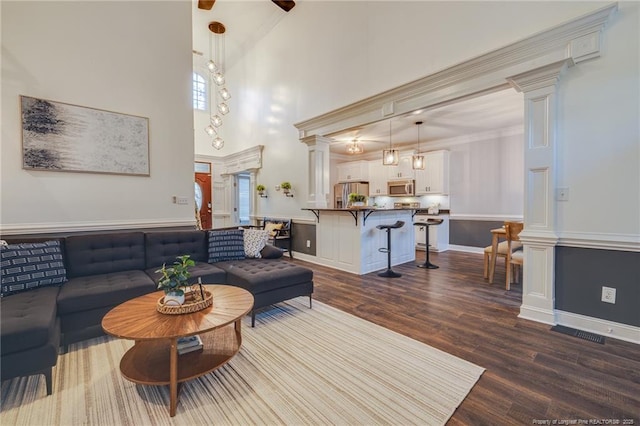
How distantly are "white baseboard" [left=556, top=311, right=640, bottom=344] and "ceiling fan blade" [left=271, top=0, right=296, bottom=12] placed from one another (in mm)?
6717

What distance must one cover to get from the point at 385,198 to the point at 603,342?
6.01m

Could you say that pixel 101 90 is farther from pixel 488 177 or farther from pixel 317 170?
pixel 488 177

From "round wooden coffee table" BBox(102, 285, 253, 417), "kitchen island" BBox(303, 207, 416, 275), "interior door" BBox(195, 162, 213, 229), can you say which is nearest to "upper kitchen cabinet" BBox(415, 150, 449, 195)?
"kitchen island" BBox(303, 207, 416, 275)

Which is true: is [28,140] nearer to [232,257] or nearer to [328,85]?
[232,257]

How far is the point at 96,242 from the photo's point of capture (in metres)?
2.87

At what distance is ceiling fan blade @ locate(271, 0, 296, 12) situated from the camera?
216 inches

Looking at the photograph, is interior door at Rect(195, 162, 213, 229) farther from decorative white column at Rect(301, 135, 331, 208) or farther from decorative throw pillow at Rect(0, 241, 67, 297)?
decorative throw pillow at Rect(0, 241, 67, 297)

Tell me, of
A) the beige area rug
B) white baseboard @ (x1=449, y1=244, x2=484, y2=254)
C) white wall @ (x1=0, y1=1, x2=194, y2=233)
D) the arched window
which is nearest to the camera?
the beige area rug

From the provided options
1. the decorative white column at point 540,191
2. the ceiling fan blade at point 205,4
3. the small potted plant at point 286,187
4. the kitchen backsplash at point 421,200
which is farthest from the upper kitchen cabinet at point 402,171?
the ceiling fan blade at point 205,4

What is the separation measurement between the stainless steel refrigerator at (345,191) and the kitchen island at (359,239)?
2.73 meters

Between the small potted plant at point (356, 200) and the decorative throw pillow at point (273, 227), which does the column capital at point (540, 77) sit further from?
the decorative throw pillow at point (273, 227)

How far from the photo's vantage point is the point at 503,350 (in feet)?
7.31

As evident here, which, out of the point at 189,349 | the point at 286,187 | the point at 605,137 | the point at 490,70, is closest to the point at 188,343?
the point at 189,349

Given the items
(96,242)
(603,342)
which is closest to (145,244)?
(96,242)
